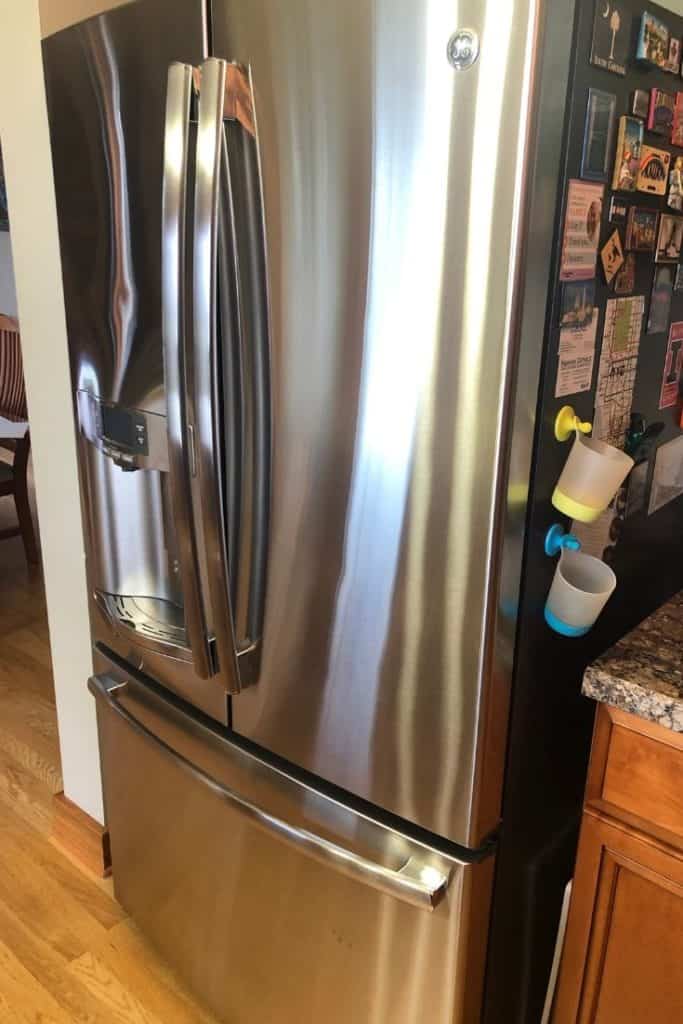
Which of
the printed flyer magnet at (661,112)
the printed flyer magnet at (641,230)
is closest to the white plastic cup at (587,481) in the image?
the printed flyer magnet at (641,230)

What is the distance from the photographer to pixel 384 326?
0.92 metres

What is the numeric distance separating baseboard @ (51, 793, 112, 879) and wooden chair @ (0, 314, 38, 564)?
1683mm

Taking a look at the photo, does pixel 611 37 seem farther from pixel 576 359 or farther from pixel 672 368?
pixel 672 368

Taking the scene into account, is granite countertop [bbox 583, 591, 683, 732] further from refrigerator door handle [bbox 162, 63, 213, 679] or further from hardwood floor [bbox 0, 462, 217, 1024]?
hardwood floor [bbox 0, 462, 217, 1024]

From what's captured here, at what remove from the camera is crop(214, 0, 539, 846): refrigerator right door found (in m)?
0.81

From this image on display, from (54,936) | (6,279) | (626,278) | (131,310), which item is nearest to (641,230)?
(626,278)

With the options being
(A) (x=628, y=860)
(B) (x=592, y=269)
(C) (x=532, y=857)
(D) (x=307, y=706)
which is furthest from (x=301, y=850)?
(B) (x=592, y=269)

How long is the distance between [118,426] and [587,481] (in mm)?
721

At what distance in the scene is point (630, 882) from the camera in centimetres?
107

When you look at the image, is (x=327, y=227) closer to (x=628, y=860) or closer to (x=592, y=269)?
(x=592, y=269)

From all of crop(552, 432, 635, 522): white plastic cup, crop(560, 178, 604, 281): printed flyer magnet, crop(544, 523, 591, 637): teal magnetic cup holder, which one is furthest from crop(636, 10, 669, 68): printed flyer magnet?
crop(544, 523, 591, 637): teal magnetic cup holder

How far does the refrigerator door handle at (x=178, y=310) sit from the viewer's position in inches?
37.8

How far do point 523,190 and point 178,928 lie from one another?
1.43m

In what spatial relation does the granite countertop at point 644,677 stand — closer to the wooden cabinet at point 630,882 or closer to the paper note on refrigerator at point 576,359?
the wooden cabinet at point 630,882
